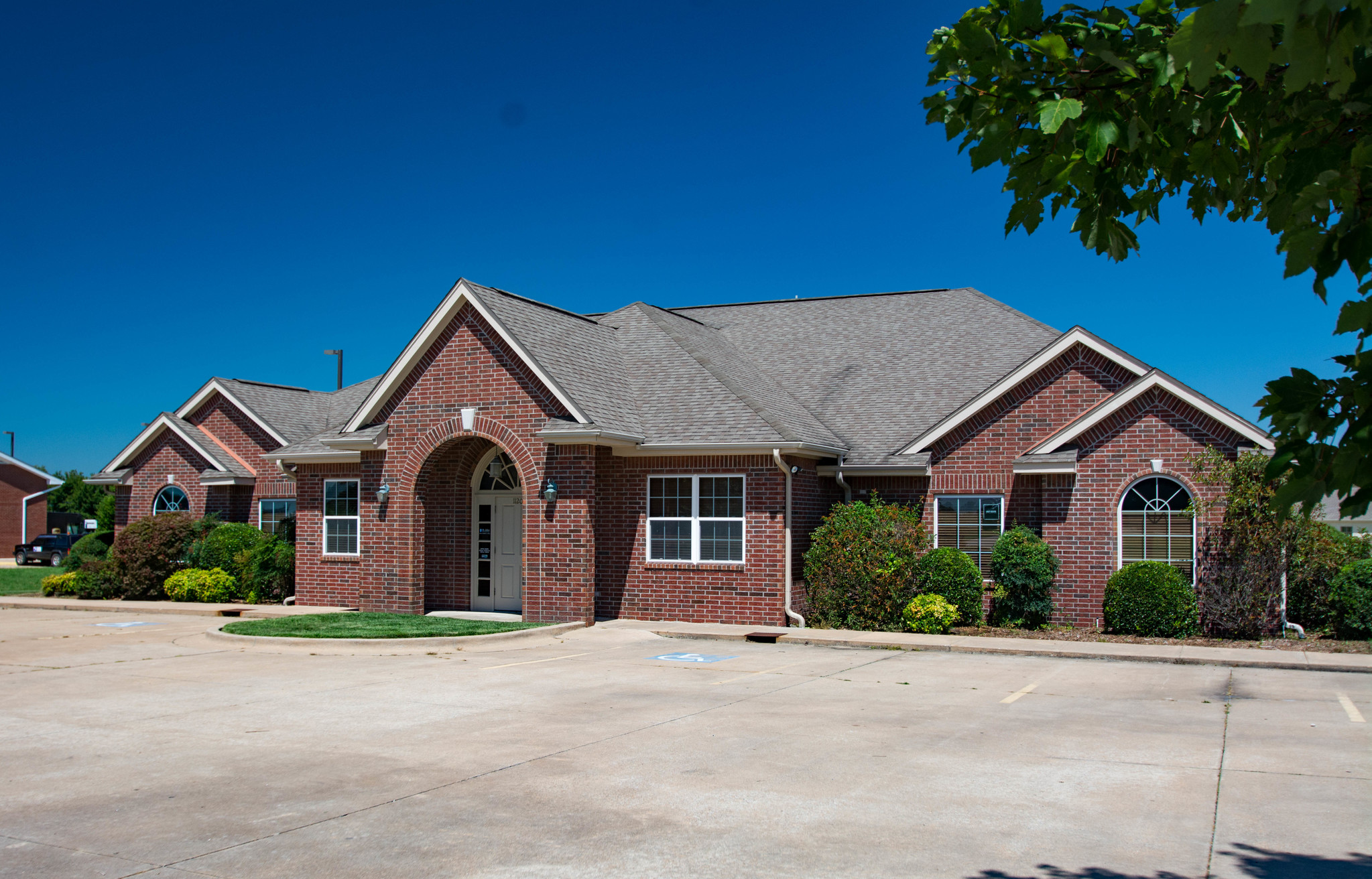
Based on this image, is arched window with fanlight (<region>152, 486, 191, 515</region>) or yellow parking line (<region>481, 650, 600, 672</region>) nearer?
yellow parking line (<region>481, 650, 600, 672</region>)

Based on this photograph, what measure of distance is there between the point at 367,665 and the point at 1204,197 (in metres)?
13.1

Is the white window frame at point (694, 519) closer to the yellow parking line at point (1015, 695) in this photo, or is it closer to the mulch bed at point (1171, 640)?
the mulch bed at point (1171, 640)

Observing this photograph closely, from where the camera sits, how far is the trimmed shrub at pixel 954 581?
64.2ft

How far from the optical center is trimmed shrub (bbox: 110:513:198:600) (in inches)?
1030

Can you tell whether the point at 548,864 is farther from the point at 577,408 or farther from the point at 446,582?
the point at 446,582

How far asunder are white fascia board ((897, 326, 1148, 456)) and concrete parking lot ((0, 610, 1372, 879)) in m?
6.54

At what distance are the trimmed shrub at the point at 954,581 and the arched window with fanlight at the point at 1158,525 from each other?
2.59 m

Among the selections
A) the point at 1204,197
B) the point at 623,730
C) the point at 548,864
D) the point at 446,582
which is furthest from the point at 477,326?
the point at 1204,197

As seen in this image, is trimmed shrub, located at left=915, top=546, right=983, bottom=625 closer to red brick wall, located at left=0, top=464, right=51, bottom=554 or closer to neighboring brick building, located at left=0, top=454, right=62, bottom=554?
neighboring brick building, located at left=0, top=454, right=62, bottom=554

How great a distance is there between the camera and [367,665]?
15.2 m

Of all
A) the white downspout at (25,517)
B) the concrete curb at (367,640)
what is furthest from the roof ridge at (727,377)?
the white downspout at (25,517)

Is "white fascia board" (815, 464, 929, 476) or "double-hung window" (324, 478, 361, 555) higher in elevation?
Answer: "white fascia board" (815, 464, 929, 476)

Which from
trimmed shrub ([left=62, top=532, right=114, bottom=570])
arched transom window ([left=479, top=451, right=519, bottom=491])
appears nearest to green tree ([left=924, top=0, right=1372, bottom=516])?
arched transom window ([left=479, top=451, right=519, bottom=491])

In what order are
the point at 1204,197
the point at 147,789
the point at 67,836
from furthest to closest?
the point at 147,789
the point at 67,836
the point at 1204,197
